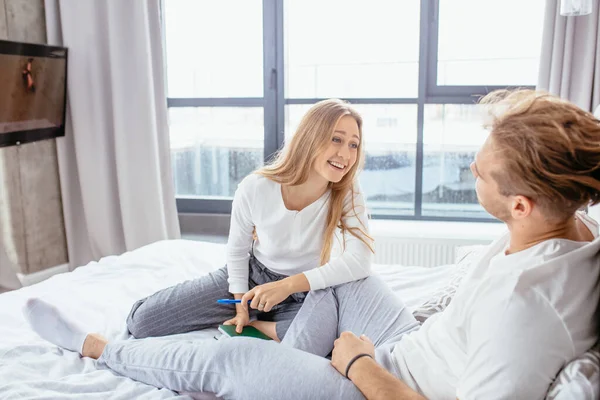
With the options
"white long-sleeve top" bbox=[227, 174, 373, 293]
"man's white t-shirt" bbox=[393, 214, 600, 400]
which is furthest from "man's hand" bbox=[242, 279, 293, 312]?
"man's white t-shirt" bbox=[393, 214, 600, 400]

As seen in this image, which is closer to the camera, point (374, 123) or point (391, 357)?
point (391, 357)

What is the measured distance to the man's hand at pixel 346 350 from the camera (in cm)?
104

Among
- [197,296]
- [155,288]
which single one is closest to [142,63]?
[155,288]

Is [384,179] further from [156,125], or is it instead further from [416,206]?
[156,125]

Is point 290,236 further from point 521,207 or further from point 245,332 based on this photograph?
point 521,207

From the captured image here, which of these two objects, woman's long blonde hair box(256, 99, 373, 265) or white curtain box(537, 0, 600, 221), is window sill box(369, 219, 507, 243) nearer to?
white curtain box(537, 0, 600, 221)

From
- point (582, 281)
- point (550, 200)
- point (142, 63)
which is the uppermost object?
point (142, 63)

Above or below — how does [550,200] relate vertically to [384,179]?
above

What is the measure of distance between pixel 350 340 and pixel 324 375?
0.11 metres

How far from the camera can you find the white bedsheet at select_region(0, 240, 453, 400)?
117 cm

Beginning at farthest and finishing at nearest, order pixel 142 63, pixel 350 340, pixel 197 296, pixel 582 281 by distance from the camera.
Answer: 1. pixel 142 63
2. pixel 197 296
3. pixel 350 340
4. pixel 582 281

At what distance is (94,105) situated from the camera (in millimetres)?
3191

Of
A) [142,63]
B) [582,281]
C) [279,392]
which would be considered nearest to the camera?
[582,281]

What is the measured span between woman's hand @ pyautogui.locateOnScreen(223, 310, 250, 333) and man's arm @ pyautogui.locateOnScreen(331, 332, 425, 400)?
49cm
